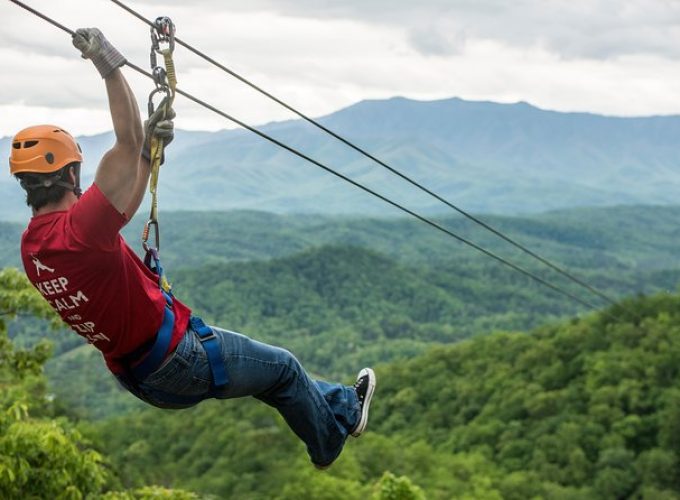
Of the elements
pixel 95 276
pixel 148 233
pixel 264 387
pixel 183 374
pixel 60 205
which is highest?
pixel 60 205

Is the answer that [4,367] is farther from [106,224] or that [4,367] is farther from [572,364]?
[572,364]

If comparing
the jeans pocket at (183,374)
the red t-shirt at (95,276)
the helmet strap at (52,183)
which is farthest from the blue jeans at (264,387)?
the helmet strap at (52,183)

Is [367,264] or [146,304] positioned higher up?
[146,304]

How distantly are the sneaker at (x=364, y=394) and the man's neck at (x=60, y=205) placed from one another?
169 cm

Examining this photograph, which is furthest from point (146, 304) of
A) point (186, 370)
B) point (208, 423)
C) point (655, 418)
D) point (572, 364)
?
point (208, 423)

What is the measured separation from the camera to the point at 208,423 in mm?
47500

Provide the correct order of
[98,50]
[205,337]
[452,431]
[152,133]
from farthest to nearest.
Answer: [452,431] → [205,337] → [152,133] → [98,50]

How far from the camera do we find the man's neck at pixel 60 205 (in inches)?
116

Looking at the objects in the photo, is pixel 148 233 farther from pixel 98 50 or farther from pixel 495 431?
pixel 495 431

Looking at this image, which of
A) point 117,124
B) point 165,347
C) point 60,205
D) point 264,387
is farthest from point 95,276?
point 264,387

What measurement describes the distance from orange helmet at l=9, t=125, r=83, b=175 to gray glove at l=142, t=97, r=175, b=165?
0.83 ft

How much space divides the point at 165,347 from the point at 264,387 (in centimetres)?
51

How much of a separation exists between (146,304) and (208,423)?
45935 mm

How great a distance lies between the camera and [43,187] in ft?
9.60
